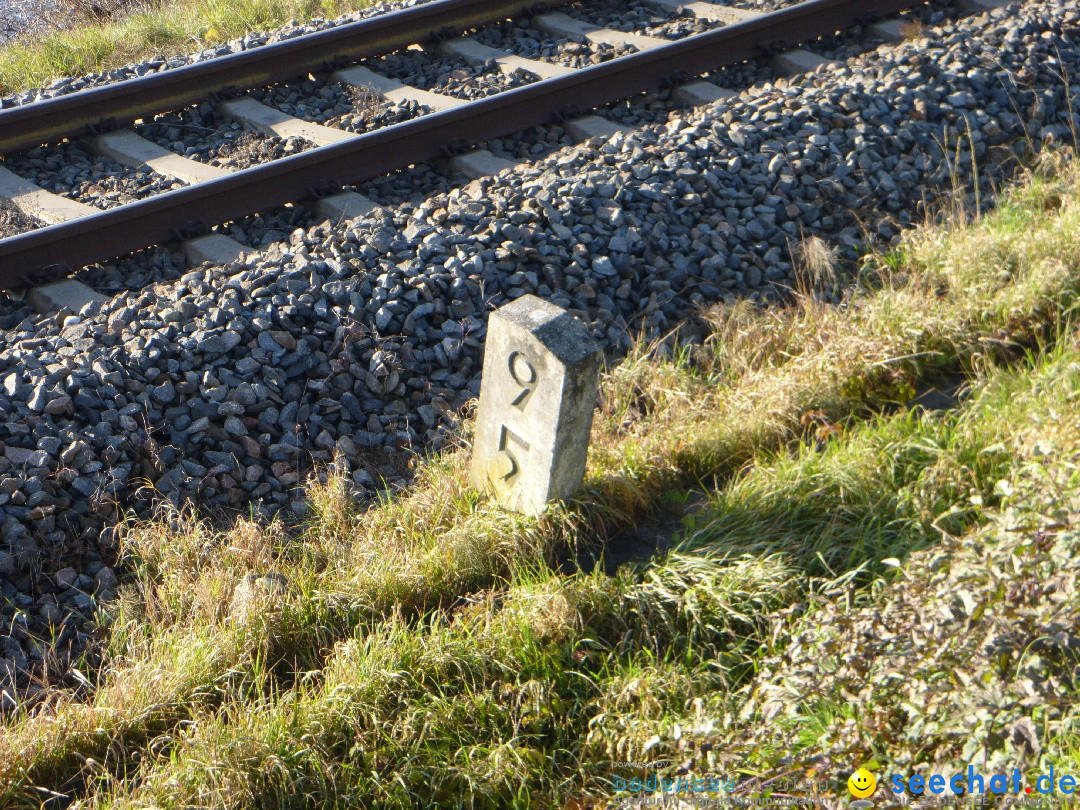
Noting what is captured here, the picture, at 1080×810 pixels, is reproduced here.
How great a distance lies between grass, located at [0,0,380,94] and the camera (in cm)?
812

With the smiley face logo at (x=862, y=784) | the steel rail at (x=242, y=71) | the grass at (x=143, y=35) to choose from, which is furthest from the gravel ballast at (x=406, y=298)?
the grass at (x=143, y=35)

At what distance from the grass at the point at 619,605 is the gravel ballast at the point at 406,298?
0.27 m

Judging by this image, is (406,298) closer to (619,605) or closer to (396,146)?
(396,146)

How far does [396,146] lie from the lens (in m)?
6.45

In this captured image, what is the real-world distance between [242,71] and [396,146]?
171 centimetres

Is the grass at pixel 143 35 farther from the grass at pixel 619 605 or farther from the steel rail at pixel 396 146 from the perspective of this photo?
the grass at pixel 619 605

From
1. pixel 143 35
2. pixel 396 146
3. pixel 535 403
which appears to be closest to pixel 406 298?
pixel 535 403

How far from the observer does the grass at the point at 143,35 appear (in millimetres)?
8117

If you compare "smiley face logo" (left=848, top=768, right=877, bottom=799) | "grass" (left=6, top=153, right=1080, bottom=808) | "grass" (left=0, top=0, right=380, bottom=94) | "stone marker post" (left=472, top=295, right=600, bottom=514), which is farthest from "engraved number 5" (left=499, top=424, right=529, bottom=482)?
"grass" (left=0, top=0, right=380, bottom=94)

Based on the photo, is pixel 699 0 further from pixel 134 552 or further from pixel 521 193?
pixel 134 552

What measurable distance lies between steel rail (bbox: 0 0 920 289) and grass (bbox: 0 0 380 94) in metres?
2.77

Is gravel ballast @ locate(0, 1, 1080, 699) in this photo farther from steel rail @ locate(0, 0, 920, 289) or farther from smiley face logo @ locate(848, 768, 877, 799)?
smiley face logo @ locate(848, 768, 877, 799)

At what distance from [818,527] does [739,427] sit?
2.18 ft

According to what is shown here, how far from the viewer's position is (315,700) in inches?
126
